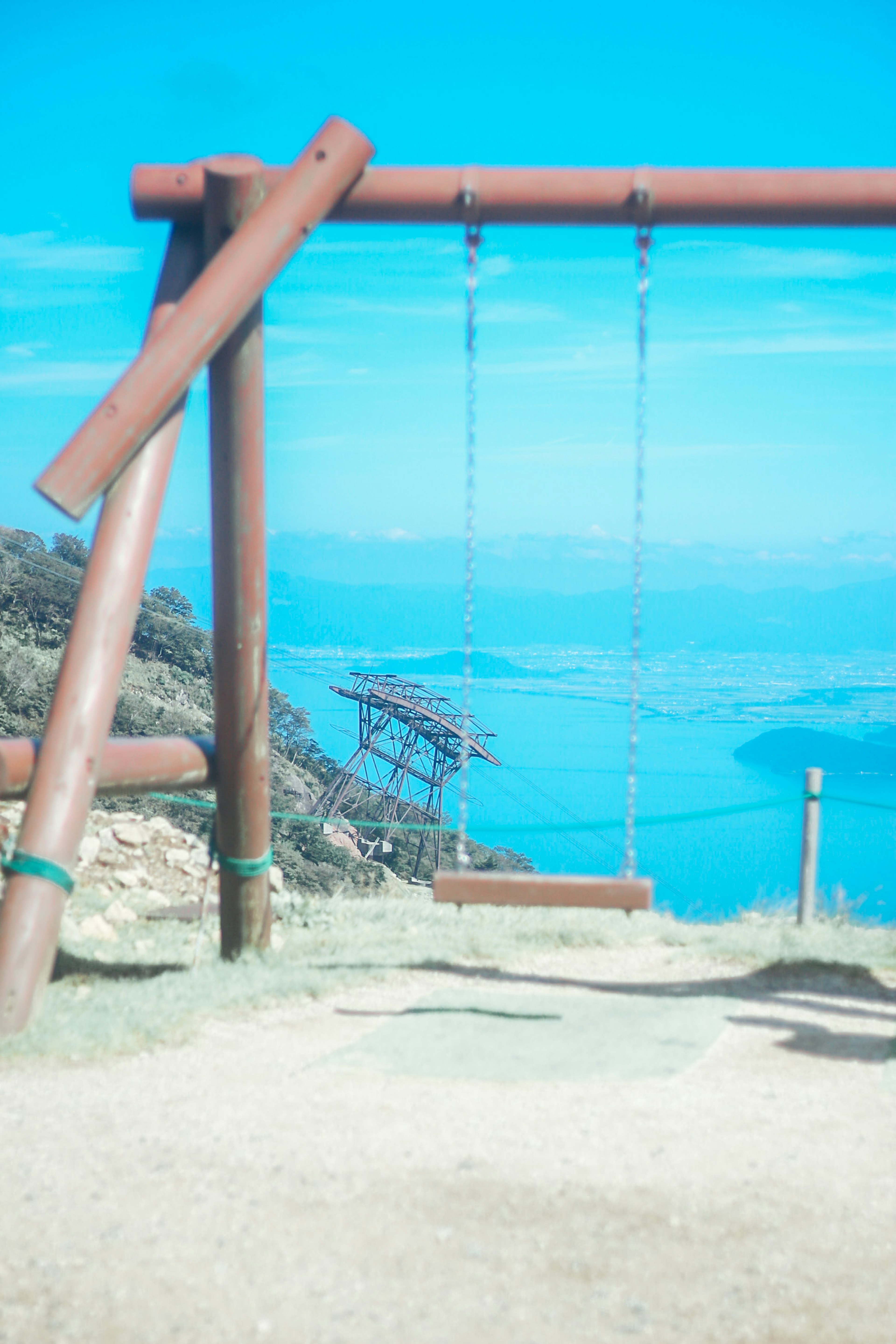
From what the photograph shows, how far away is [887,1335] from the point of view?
2670mm

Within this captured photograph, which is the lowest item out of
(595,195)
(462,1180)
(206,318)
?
(462,1180)

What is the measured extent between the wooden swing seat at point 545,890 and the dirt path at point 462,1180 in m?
0.56

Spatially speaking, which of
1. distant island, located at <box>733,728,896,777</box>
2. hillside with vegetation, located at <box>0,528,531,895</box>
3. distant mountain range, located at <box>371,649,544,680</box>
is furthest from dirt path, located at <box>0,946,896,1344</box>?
distant mountain range, located at <box>371,649,544,680</box>

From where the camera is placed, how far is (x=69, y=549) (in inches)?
1128

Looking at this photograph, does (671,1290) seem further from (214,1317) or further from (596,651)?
(596,651)

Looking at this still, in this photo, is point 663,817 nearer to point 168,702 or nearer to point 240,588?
point 240,588

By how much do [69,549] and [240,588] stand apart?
24949mm

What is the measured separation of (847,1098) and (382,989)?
2.09 metres

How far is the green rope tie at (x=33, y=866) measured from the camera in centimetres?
437

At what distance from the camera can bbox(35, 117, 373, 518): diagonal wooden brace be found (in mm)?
4492

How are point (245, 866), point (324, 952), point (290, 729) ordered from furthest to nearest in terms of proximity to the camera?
point (290, 729) → point (324, 952) → point (245, 866)

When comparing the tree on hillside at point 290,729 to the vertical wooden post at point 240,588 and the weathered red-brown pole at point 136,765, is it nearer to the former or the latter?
the vertical wooden post at point 240,588

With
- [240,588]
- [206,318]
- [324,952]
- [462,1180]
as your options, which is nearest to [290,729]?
[324,952]

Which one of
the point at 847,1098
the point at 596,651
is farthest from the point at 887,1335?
the point at 596,651
